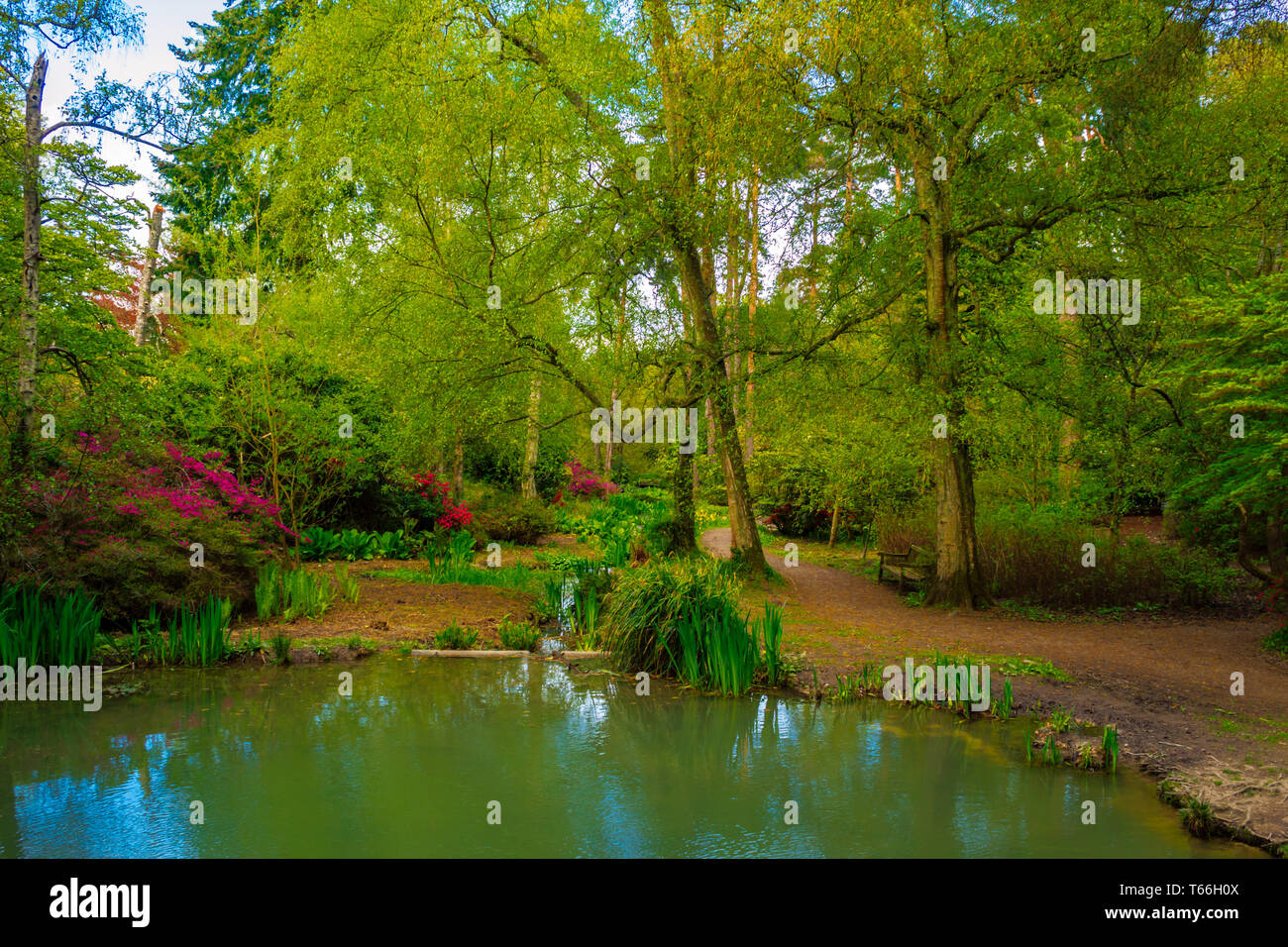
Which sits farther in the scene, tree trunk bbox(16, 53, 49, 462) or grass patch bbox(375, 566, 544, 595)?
grass patch bbox(375, 566, 544, 595)

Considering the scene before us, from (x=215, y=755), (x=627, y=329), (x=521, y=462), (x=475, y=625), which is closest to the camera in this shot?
(x=215, y=755)

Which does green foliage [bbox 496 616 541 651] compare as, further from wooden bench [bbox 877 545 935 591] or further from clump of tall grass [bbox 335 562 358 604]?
wooden bench [bbox 877 545 935 591]

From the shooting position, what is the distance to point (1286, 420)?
7281 millimetres

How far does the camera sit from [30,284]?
22.4 ft

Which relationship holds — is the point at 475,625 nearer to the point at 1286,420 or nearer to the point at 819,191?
the point at 819,191

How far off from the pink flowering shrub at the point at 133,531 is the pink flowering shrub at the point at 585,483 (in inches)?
461

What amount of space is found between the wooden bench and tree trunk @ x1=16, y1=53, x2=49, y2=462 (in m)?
10.1

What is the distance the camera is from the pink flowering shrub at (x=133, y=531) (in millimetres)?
6918

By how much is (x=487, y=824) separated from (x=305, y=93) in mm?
11388

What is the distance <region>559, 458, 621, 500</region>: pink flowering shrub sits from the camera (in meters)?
20.3

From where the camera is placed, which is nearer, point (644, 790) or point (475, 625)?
point (644, 790)

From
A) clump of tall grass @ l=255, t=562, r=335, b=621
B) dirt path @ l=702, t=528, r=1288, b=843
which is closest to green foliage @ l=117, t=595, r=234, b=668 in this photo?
clump of tall grass @ l=255, t=562, r=335, b=621

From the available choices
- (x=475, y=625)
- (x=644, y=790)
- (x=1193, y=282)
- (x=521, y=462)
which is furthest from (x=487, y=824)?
(x=521, y=462)

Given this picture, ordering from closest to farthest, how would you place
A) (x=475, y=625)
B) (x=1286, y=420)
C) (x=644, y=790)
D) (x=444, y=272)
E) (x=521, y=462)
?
(x=644, y=790) < (x=1286, y=420) < (x=475, y=625) < (x=444, y=272) < (x=521, y=462)
